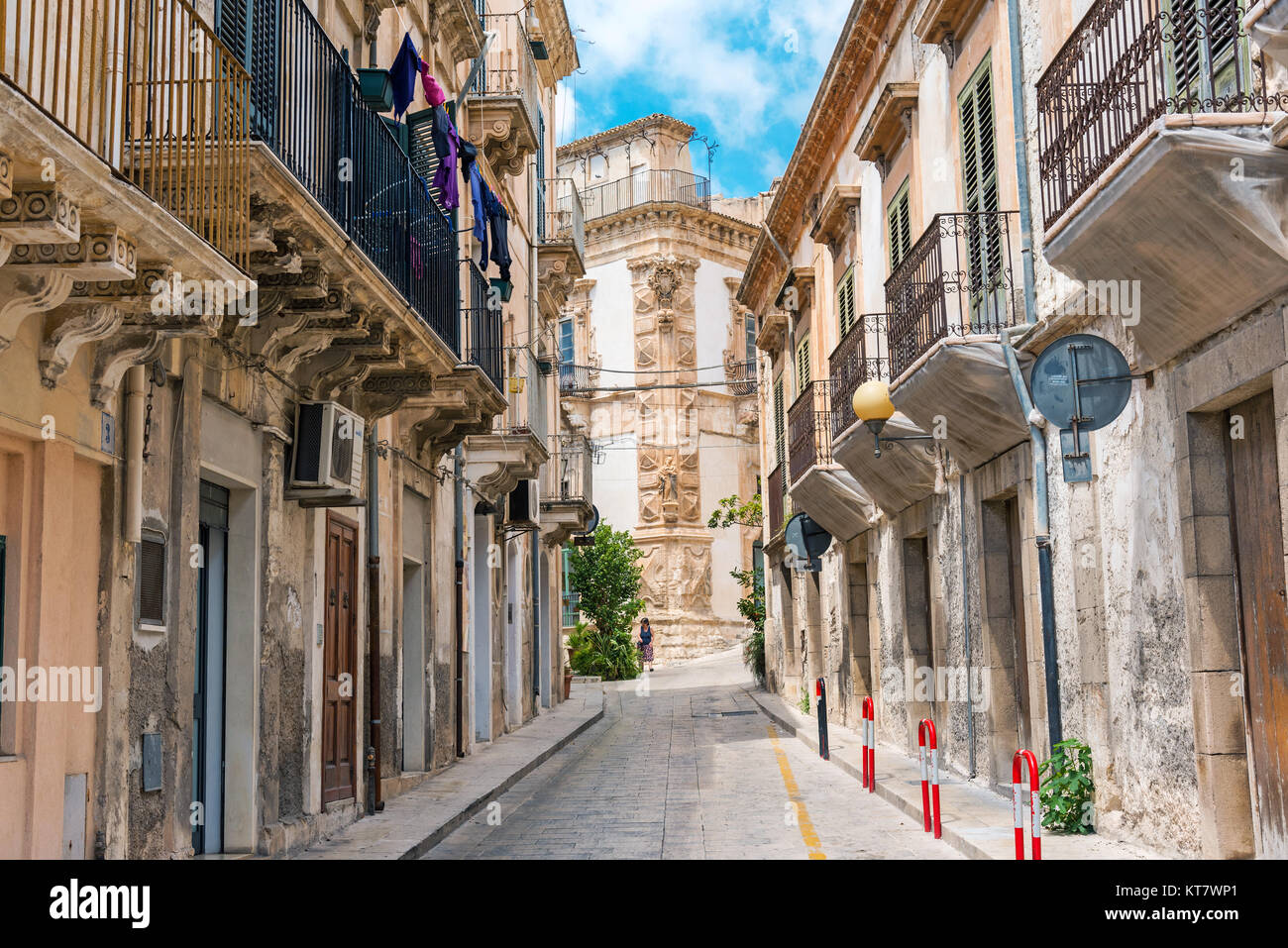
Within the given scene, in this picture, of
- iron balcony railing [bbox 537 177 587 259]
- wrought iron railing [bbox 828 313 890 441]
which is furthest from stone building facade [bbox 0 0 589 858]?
iron balcony railing [bbox 537 177 587 259]

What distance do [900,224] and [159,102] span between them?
1138 centimetres

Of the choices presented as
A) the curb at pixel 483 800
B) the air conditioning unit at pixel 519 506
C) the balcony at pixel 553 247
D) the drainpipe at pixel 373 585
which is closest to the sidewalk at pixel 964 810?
the curb at pixel 483 800

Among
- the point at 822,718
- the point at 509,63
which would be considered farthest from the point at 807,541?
the point at 509,63

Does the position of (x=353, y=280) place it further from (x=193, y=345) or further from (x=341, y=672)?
(x=341, y=672)

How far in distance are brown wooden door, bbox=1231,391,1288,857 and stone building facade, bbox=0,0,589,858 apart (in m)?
5.92

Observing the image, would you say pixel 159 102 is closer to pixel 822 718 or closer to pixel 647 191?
pixel 822 718

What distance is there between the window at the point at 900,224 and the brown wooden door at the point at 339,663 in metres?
7.51

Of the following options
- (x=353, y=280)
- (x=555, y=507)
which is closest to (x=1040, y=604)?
(x=353, y=280)

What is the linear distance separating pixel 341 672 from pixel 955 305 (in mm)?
7050

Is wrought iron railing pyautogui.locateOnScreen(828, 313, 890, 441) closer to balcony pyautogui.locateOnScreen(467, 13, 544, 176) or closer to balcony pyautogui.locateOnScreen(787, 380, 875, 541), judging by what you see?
balcony pyautogui.locateOnScreen(787, 380, 875, 541)

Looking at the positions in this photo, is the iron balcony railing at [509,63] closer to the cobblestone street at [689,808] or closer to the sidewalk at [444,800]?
the sidewalk at [444,800]

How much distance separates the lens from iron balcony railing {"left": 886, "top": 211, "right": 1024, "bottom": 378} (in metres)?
12.5

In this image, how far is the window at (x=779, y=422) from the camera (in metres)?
30.7

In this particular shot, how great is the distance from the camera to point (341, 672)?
12.9 metres
